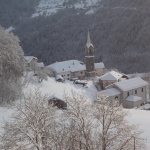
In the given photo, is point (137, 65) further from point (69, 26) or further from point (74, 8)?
point (74, 8)

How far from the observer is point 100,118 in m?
16.2

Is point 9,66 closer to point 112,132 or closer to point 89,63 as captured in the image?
point 112,132

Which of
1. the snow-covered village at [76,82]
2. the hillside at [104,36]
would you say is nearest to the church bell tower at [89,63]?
the snow-covered village at [76,82]

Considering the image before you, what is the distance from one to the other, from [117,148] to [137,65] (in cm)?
8572

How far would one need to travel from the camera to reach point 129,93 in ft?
139

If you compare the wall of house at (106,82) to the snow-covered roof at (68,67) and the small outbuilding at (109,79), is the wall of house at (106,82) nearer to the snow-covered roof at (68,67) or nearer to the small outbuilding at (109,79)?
the small outbuilding at (109,79)

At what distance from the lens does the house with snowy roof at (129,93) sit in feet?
135

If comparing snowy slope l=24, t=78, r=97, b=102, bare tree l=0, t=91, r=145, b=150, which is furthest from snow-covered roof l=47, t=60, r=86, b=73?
bare tree l=0, t=91, r=145, b=150

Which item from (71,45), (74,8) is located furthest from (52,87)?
(74,8)

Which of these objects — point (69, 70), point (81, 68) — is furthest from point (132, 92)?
point (69, 70)

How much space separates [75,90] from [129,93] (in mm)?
7988

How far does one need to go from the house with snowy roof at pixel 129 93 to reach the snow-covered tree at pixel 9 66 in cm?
1442

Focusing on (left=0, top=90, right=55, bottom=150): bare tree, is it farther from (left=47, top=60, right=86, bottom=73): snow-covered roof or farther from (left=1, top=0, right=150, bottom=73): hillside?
(left=1, top=0, right=150, bottom=73): hillside

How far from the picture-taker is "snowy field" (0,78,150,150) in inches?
898
